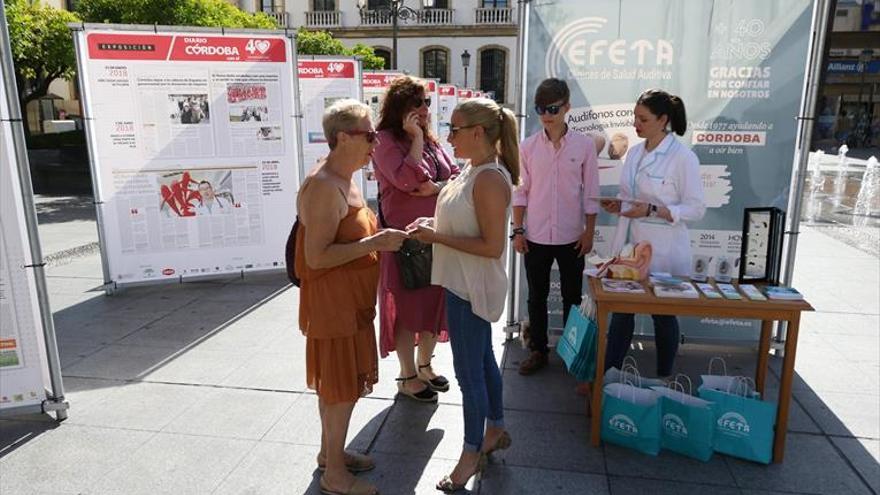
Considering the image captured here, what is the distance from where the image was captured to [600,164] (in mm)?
4285

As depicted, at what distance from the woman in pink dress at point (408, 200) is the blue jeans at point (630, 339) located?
0.99 metres

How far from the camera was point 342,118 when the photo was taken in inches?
97.8

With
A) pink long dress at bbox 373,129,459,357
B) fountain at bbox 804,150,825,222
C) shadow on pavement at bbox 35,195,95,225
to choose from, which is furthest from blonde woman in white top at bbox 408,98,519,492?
fountain at bbox 804,150,825,222

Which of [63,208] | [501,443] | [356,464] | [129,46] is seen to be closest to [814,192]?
[501,443]

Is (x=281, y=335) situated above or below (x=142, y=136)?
below

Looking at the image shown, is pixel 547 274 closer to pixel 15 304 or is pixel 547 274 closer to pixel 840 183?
pixel 15 304

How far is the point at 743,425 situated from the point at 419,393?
1.74 metres

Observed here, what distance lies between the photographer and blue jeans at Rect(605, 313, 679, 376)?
3.58m

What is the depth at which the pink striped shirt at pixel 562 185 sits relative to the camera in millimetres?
3773

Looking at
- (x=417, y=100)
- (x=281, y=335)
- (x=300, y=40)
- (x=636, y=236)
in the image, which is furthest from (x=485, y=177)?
(x=300, y=40)

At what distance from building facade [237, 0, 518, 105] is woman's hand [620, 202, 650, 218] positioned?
3545 cm

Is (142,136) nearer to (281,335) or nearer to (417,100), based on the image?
(281,335)

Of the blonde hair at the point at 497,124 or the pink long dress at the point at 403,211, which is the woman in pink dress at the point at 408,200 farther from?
the blonde hair at the point at 497,124

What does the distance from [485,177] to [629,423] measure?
1.56 m
